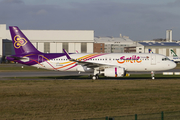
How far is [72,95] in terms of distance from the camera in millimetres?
23891

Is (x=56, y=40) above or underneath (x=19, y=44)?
above

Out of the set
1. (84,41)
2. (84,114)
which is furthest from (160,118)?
(84,41)

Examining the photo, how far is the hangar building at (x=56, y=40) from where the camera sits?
111 m

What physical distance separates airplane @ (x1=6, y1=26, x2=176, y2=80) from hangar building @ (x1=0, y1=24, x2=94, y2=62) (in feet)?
232

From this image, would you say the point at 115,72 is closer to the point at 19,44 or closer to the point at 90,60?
the point at 90,60

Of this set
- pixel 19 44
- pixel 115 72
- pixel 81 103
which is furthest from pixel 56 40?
pixel 81 103

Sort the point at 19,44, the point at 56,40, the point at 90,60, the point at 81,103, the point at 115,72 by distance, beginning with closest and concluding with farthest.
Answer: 1. the point at 81,103
2. the point at 115,72
3. the point at 90,60
4. the point at 19,44
5. the point at 56,40

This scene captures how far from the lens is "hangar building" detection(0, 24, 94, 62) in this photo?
111438 mm

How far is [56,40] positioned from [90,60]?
73.5 m

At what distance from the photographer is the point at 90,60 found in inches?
1592

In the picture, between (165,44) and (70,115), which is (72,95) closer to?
(70,115)

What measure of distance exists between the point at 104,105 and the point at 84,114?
10.3ft

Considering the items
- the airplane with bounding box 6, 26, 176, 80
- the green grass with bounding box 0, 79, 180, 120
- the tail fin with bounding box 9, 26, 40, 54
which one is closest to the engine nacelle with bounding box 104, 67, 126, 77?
the airplane with bounding box 6, 26, 176, 80

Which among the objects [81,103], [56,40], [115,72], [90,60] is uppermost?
[56,40]
